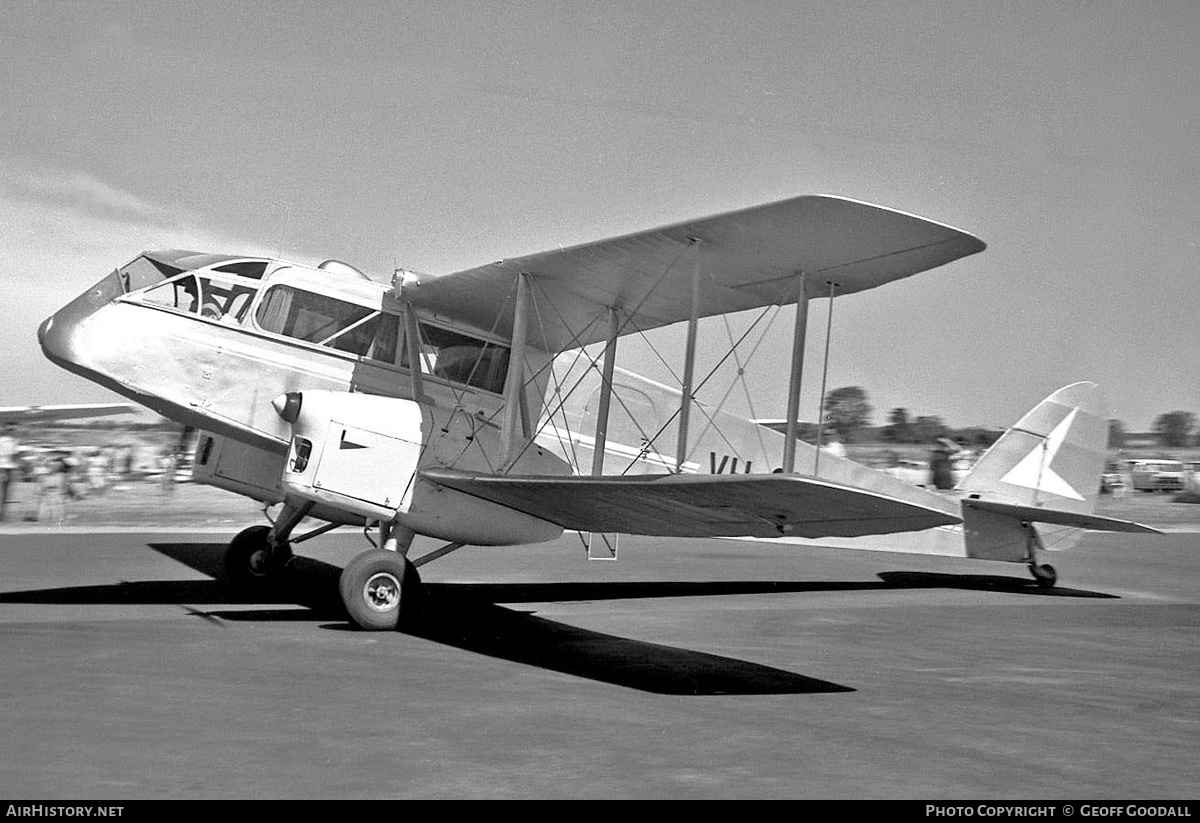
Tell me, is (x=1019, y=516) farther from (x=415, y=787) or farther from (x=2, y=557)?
(x=2, y=557)

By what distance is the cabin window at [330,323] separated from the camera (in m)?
10.2

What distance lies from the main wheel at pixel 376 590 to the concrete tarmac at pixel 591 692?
0.69 ft

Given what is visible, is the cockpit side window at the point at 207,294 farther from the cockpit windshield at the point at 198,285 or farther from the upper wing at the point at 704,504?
the upper wing at the point at 704,504

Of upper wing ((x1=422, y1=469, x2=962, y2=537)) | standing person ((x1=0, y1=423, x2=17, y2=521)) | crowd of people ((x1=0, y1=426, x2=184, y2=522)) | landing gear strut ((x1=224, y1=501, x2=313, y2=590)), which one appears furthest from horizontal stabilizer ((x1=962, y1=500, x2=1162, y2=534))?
standing person ((x1=0, y1=423, x2=17, y2=521))

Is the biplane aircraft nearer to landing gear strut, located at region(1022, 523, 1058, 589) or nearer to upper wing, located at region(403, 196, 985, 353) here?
upper wing, located at region(403, 196, 985, 353)

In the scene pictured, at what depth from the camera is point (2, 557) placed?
47.6 feet

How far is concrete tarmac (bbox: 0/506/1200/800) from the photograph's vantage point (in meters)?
5.09

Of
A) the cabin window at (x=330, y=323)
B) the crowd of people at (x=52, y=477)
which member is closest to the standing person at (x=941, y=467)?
the crowd of people at (x=52, y=477)

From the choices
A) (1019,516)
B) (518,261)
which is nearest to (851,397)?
(1019,516)

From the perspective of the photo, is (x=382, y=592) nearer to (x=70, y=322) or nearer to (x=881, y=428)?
(x=70, y=322)

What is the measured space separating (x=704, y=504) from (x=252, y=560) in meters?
5.86

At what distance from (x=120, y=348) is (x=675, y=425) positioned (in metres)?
5.69

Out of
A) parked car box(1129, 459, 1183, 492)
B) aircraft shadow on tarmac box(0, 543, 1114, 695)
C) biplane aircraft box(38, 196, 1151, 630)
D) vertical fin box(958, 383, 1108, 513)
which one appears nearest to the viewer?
aircraft shadow on tarmac box(0, 543, 1114, 695)

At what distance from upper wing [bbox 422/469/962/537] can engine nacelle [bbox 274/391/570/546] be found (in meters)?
0.18
